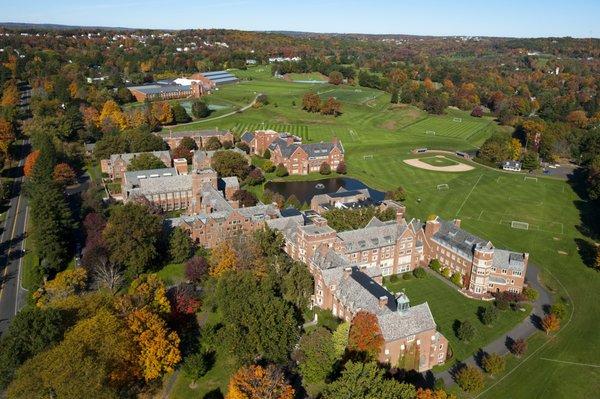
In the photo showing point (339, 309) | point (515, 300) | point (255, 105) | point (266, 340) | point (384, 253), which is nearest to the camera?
point (266, 340)

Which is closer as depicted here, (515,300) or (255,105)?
(515,300)

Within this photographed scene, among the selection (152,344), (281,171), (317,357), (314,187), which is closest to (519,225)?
(314,187)


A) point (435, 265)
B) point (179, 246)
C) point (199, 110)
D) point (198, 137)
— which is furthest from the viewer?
point (199, 110)

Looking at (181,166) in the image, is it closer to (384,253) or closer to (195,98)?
(384,253)

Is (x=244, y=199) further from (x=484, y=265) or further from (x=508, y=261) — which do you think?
(x=508, y=261)

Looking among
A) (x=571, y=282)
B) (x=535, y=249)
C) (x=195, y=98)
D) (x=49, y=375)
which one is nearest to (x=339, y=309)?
(x=49, y=375)

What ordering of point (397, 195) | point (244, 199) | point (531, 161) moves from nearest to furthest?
point (244, 199) < point (397, 195) < point (531, 161)

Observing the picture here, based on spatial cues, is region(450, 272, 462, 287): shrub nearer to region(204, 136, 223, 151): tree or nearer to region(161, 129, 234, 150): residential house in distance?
region(204, 136, 223, 151): tree
